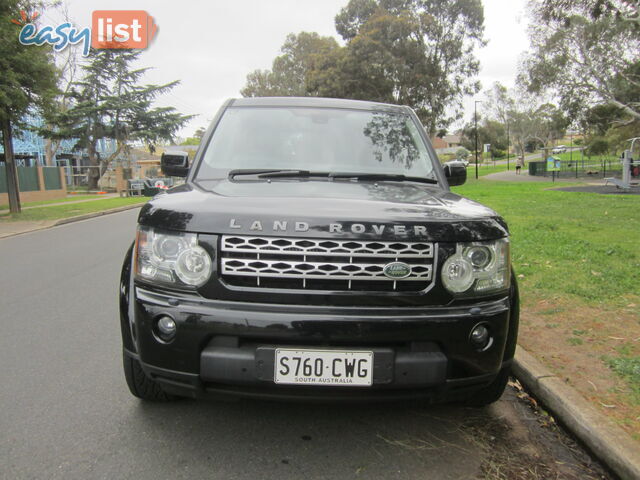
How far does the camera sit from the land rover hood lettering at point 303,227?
215 centimetres

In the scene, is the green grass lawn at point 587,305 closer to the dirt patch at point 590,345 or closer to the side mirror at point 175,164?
the dirt patch at point 590,345

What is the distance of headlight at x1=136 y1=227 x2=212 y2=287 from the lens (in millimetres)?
2221

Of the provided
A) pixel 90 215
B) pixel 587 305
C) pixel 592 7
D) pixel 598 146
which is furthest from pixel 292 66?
pixel 587 305

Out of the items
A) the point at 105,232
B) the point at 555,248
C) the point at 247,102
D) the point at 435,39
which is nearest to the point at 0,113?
the point at 105,232

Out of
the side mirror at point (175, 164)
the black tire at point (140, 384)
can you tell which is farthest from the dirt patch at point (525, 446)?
the side mirror at point (175, 164)

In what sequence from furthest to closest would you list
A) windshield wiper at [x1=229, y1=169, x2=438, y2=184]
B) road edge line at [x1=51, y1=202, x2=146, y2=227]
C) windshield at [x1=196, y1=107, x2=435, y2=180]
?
1. road edge line at [x1=51, y1=202, x2=146, y2=227]
2. windshield at [x1=196, y1=107, x2=435, y2=180]
3. windshield wiper at [x1=229, y1=169, x2=438, y2=184]

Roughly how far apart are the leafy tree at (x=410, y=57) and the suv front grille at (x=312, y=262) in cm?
3079

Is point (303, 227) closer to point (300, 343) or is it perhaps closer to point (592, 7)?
point (300, 343)

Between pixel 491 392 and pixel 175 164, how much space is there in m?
2.55

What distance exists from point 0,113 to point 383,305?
15.1m

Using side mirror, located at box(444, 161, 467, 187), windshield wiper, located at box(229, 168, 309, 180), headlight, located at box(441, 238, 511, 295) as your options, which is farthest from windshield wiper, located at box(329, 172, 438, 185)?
headlight, located at box(441, 238, 511, 295)

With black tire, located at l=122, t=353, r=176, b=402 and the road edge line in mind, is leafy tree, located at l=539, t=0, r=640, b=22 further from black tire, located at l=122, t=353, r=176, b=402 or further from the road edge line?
the road edge line

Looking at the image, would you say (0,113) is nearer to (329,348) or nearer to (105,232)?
(105,232)

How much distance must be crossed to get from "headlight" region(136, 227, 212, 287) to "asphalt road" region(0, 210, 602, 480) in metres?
0.88
